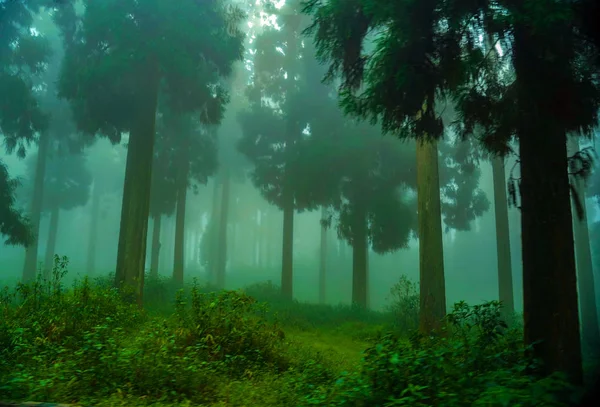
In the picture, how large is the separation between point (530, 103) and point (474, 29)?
47.4 inches

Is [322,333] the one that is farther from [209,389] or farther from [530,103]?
[530,103]

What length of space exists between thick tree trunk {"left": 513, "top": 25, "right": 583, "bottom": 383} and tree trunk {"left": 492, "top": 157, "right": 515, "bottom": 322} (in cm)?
1146

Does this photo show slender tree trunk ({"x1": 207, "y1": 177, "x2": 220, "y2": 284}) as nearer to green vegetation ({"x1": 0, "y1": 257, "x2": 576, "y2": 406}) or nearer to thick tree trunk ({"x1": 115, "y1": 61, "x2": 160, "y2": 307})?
thick tree trunk ({"x1": 115, "y1": 61, "x2": 160, "y2": 307})

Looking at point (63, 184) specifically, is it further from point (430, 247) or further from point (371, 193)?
point (430, 247)

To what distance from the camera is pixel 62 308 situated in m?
7.41

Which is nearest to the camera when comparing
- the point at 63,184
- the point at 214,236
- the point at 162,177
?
the point at 162,177

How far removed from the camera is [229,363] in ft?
20.7

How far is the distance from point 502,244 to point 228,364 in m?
13.3

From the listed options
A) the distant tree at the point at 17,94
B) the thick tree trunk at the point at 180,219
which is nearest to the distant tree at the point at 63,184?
the distant tree at the point at 17,94

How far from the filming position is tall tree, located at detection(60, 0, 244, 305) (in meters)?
12.8

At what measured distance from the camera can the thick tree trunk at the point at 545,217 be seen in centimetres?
459

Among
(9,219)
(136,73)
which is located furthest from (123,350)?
(9,219)

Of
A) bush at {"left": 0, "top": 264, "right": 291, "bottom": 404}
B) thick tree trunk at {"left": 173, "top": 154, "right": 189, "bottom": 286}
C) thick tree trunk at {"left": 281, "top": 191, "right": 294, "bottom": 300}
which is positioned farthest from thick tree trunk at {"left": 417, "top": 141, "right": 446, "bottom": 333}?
thick tree trunk at {"left": 173, "top": 154, "right": 189, "bottom": 286}

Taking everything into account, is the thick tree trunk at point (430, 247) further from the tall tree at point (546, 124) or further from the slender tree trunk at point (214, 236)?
the slender tree trunk at point (214, 236)
